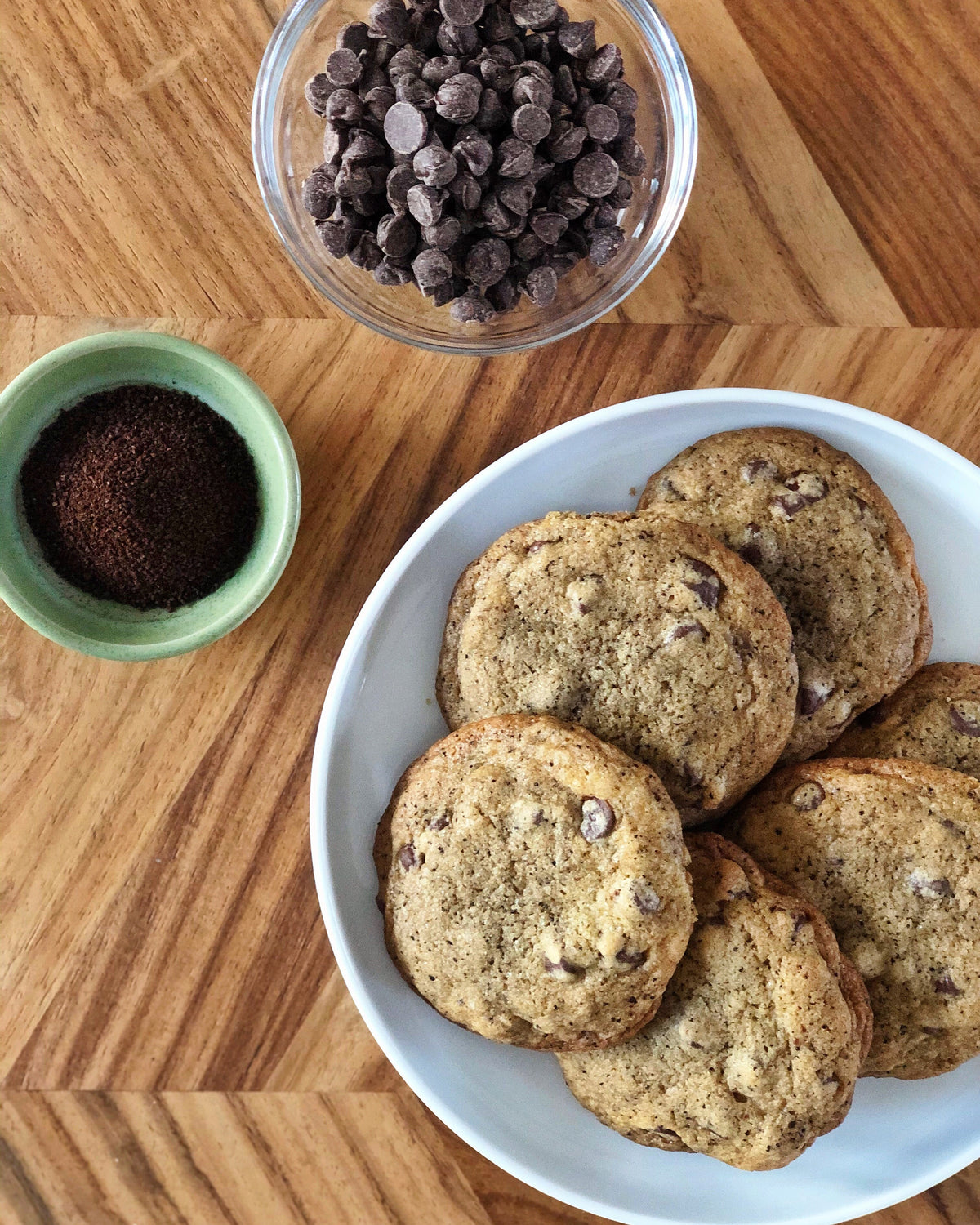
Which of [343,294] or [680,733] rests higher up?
[343,294]

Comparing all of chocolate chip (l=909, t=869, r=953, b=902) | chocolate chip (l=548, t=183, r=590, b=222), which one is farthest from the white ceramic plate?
chocolate chip (l=909, t=869, r=953, b=902)

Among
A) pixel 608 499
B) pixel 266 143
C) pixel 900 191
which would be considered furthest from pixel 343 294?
pixel 900 191

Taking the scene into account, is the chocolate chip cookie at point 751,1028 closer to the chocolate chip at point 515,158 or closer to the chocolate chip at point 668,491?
the chocolate chip at point 668,491

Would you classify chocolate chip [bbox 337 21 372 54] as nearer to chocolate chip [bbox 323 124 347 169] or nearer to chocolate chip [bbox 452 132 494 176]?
chocolate chip [bbox 323 124 347 169]

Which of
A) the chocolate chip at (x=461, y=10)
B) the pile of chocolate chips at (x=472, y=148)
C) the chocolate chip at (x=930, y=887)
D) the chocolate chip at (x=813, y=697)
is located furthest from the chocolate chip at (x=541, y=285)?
the chocolate chip at (x=930, y=887)

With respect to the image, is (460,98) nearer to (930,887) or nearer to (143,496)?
(143,496)

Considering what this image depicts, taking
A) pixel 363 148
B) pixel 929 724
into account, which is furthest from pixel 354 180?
pixel 929 724

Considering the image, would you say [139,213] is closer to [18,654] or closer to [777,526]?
[18,654]

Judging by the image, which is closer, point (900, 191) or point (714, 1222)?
point (714, 1222)
